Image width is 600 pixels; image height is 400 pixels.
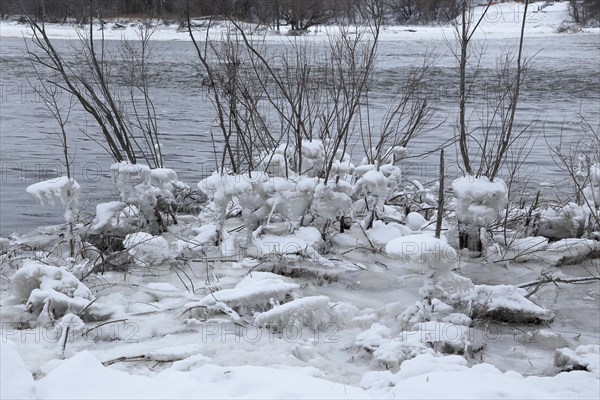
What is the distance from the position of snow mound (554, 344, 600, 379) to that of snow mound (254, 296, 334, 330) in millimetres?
1401

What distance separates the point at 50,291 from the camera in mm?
4566

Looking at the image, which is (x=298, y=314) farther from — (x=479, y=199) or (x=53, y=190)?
(x=53, y=190)

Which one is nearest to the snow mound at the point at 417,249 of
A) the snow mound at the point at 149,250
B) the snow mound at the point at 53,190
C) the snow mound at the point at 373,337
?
the snow mound at the point at 373,337

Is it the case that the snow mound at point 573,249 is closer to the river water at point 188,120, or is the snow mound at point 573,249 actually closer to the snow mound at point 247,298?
the river water at point 188,120

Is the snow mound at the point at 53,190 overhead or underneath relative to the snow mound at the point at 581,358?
overhead

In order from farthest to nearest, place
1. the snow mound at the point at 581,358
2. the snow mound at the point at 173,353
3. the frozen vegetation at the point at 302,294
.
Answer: the snow mound at the point at 173,353 → the snow mound at the point at 581,358 → the frozen vegetation at the point at 302,294

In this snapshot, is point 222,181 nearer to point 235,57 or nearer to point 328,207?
point 328,207

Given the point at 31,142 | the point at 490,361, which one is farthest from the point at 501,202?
the point at 31,142

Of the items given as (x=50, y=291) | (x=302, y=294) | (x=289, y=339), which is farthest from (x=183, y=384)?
(x=302, y=294)

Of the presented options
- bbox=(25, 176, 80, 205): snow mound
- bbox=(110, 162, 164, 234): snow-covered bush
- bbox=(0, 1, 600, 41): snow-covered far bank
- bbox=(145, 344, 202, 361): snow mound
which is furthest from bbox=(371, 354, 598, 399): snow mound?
bbox=(0, 1, 600, 41): snow-covered far bank

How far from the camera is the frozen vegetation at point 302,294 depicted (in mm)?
3574

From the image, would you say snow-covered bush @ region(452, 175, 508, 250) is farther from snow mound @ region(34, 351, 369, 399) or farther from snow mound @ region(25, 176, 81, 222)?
snow mound @ region(25, 176, 81, 222)

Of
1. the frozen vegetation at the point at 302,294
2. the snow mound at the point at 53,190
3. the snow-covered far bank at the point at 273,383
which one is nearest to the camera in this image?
the snow-covered far bank at the point at 273,383

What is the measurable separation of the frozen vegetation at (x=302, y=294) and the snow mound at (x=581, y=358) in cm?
1
